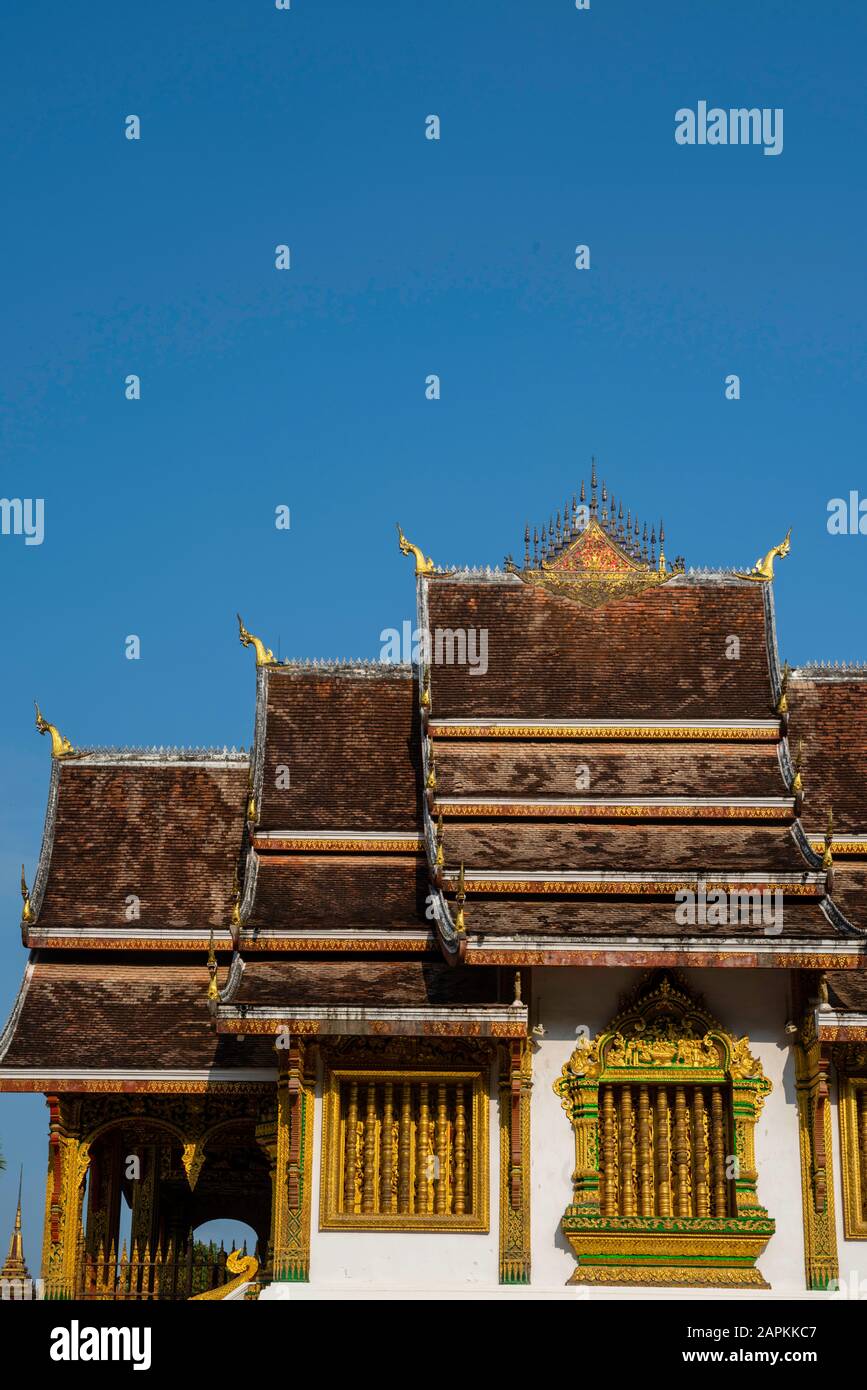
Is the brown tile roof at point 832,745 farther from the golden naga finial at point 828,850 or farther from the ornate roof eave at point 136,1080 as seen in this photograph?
the ornate roof eave at point 136,1080

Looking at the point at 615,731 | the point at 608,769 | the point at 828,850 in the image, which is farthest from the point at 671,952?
the point at 615,731

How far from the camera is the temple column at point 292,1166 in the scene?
2708cm

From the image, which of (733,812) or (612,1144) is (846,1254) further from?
(733,812)

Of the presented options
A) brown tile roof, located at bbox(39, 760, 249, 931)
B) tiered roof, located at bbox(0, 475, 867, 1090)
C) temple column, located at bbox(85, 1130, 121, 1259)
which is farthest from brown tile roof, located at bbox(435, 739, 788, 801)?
temple column, located at bbox(85, 1130, 121, 1259)

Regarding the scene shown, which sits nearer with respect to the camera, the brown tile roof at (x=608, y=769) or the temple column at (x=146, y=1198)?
the brown tile roof at (x=608, y=769)

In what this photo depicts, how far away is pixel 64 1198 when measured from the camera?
30.1 metres

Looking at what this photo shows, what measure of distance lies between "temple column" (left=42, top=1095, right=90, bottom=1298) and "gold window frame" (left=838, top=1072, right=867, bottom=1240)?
10992mm

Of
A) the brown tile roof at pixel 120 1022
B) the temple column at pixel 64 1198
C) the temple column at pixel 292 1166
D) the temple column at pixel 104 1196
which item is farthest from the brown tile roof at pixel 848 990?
the temple column at pixel 104 1196

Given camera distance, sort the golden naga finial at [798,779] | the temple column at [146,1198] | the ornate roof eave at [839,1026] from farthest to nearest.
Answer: the temple column at [146,1198]
the golden naga finial at [798,779]
the ornate roof eave at [839,1026]

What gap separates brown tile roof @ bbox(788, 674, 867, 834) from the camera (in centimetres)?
3200

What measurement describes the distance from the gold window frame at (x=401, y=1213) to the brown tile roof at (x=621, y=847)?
300cm

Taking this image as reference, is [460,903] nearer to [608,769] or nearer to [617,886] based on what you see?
[617,886]

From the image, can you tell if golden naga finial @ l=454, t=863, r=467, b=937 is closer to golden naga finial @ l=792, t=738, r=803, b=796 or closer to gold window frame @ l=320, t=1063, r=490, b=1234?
gold window frame @ l=320, t=1063, r=490, b=1234

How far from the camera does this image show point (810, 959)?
27.1m
